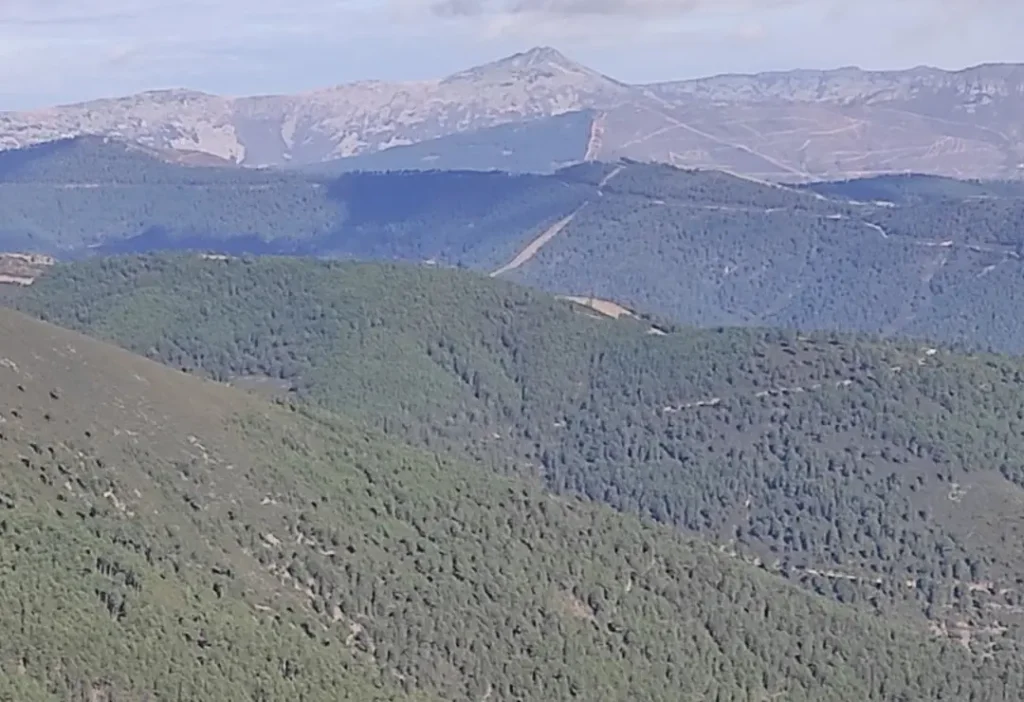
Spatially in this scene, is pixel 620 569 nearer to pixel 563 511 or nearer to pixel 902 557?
pixel 563 511

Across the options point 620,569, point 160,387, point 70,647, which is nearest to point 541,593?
point 620,569

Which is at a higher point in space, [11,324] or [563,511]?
[11,324]

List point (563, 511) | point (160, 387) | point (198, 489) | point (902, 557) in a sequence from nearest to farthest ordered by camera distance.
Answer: point (198, 489) < point (160, 387) < point (563, 511) < point (902, 557)

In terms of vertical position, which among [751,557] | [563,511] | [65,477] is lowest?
[751,557]

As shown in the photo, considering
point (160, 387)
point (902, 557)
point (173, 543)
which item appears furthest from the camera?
point (902, 557)

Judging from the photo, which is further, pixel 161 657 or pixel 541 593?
pixel 541 593

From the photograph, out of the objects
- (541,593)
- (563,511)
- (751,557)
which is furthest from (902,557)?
(541,593)
